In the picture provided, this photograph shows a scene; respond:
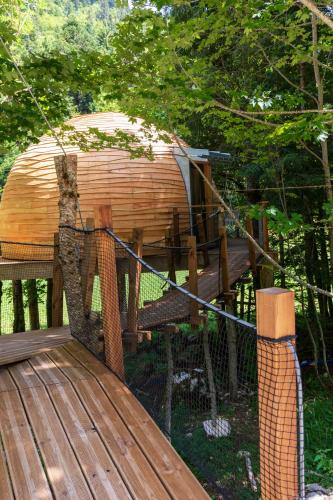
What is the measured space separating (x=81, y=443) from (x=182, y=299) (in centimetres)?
358

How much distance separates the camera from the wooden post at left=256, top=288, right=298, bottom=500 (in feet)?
5.06

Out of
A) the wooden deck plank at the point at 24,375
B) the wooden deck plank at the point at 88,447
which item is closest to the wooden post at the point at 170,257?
the wooden deck plank at the point at 24,375

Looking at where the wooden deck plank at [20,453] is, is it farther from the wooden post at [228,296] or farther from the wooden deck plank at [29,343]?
the wooden post at [228,296]

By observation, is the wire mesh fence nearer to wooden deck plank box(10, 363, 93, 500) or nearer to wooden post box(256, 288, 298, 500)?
wooden post box(256, 288, 298, 500)

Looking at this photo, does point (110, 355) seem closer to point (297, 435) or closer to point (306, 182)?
point (297, 435)

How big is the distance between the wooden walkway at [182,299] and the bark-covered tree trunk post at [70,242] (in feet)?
2.49

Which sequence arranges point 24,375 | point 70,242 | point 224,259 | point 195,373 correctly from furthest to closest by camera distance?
1. point 195,373
2. point 224,259
3. point 70,242
4. point 24,375

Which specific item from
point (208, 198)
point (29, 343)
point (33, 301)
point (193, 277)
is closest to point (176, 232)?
point (208, 198)

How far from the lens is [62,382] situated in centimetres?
309

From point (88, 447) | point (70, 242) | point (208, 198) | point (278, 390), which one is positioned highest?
point (208, 198)

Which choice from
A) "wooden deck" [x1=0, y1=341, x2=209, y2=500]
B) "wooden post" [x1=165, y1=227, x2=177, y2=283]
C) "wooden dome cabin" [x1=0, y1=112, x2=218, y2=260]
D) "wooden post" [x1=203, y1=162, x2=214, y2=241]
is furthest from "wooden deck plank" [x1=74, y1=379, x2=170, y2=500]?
"wooden post" [x1=203, y1=162, x2=214, y2=241]

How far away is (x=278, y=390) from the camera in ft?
5.27

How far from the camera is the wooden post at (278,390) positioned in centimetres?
154

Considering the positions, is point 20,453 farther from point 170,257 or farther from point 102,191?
point 102,191
